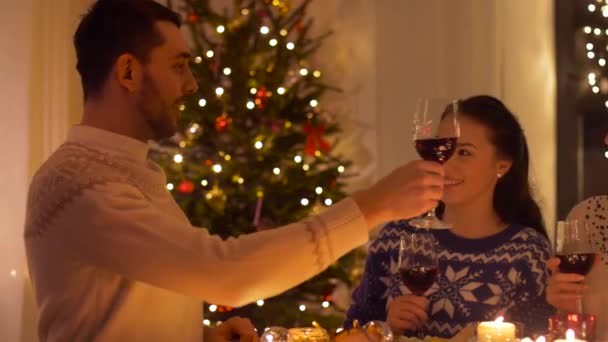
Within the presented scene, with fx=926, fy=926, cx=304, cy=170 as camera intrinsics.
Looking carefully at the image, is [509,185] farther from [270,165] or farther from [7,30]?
[7,30]

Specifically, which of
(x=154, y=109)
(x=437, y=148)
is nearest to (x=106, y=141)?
(x=154, y=109)

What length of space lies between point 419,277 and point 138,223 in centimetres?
68

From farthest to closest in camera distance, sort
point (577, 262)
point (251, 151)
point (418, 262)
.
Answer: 1. point (251, 151)
2. point (577, 262)
3. point (418, 262)

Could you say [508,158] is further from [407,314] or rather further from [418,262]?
[418,262]

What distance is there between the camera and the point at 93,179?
1.55 meters

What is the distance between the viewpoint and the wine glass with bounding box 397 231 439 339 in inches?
75.4

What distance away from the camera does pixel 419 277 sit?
1.93 meters

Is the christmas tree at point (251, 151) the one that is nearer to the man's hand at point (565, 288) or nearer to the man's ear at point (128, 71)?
the man's hand at point (565, 288)

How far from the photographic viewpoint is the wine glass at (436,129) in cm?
178

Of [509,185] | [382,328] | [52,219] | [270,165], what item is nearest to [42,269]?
[52,219]

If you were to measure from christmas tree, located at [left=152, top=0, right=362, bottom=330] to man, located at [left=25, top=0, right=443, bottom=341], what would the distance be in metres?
2.59

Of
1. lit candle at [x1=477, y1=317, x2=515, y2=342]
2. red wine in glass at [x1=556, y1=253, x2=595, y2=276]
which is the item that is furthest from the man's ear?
red wine in glass at [x1=556, y1=253, x2=595, y2=276]

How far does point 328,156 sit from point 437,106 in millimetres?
2801

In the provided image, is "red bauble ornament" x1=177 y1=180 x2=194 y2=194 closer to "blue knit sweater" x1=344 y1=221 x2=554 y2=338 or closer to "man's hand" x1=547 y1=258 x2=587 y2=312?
"blue knit sweater" x1=344 y1=221 x2=554 y2=338
